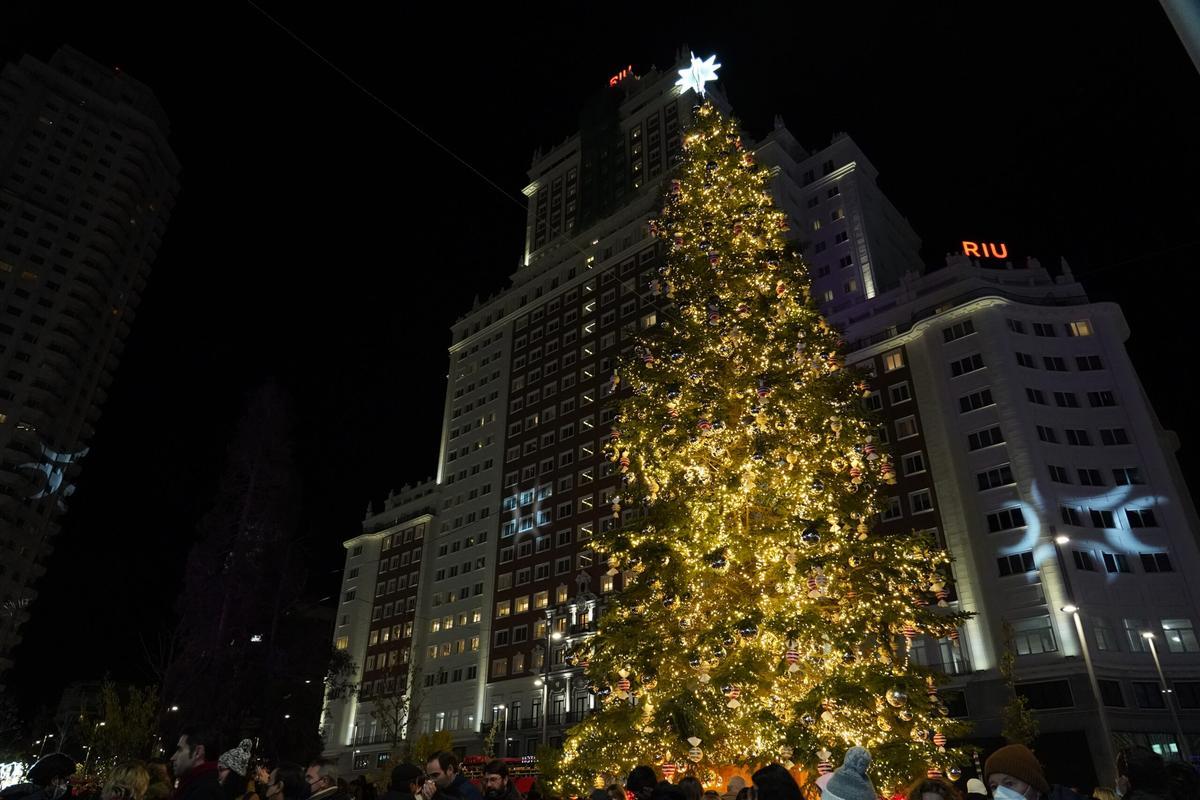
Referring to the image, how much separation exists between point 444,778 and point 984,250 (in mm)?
65796

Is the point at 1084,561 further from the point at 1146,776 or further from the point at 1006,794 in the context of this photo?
the point at 1006,794

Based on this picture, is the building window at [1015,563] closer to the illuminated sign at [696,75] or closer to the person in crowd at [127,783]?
the illuminated sign at [696,75]

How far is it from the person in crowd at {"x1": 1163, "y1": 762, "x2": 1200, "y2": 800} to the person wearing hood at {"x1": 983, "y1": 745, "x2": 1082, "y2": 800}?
58 centimetres

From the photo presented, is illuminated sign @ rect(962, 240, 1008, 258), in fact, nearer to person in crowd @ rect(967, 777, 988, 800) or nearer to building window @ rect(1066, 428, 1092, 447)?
building window @ rect(1066, 428, 1092, 447)

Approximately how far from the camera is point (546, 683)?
2566 inches

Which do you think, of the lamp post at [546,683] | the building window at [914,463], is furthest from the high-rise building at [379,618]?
the building window at [914,463]

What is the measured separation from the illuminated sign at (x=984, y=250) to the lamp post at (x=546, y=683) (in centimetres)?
4803

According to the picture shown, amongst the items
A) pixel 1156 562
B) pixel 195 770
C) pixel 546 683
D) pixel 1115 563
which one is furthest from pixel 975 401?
pixel 195 770

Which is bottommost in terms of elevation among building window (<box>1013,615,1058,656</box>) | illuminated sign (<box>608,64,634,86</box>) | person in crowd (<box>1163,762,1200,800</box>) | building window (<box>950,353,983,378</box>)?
person in crowd (<box>1163,762,1200,800</box>)

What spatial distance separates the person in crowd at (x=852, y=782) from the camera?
4.27m

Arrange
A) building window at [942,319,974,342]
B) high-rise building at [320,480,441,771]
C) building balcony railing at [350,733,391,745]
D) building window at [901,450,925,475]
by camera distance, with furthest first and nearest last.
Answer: high-rise building at [320,480,441,771] → building balcony railing at [350,733,391,745] → building window at [942,319,974,342] → building window at [901,450,925,475]

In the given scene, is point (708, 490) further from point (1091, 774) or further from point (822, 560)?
point (1091, 774)

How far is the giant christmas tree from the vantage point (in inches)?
516

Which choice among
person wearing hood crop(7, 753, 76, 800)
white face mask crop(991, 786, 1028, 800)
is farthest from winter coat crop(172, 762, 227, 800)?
white face mask crop(991, 786, 1028, 800)
